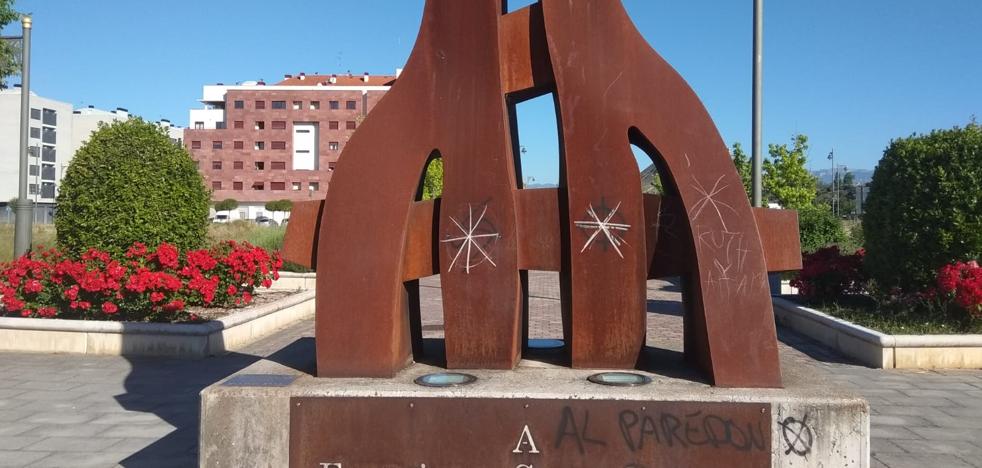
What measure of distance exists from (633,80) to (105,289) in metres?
7.88

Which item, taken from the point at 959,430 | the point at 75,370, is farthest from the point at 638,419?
the point at 75,370

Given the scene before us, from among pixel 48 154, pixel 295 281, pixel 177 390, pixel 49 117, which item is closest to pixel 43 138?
pixel 48 154

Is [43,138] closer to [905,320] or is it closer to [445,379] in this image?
[905,320]

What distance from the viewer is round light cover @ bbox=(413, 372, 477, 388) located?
16.5 feet

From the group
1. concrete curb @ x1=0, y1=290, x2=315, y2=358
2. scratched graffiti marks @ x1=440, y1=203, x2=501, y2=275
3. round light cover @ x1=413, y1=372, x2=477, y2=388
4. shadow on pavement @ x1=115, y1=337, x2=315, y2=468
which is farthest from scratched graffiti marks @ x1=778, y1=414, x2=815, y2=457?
concrete curb @ x1=0, y1=290, x2=315, y2=358

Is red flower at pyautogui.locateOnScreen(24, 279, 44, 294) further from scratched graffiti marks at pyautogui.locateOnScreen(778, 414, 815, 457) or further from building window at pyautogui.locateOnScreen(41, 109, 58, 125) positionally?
building window at pyautogui.locateOnScreen(41, 109, 58, 125)

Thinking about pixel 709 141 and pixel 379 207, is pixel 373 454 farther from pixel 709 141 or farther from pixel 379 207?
pixel 709 141

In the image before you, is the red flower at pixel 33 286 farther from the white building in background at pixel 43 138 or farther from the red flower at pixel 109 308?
the white building in background at pixel 43 138

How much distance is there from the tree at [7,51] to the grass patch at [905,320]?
62.4ft

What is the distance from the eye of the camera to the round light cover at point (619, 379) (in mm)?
5039

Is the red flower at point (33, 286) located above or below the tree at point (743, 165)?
below

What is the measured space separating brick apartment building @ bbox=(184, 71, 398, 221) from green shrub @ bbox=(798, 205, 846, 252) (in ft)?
190

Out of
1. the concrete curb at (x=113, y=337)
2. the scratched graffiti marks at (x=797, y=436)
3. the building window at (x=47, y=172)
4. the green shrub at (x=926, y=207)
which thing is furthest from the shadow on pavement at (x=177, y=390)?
the building window at (x=47, y=172)

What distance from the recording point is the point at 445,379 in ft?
16.9
